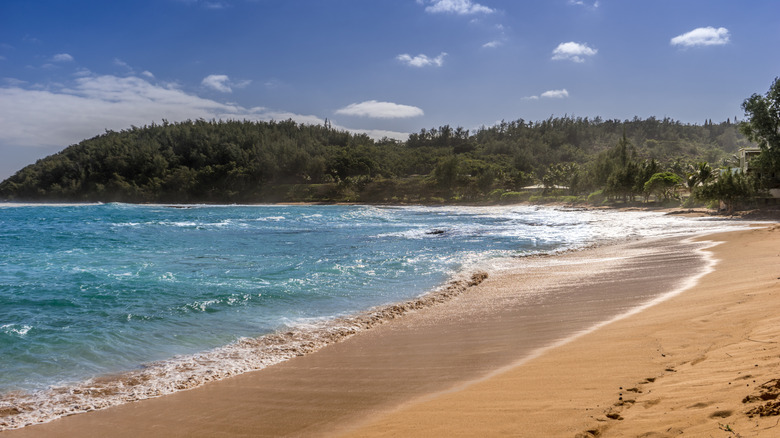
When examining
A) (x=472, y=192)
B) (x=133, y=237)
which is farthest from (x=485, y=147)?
(x=133, y=237)

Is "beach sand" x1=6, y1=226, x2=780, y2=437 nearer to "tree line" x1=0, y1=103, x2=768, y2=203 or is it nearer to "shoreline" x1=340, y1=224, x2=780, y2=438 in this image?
"shoreline" x1=340, y1=224, x2=780, y2=438

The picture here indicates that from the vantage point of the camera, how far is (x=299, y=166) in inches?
4628

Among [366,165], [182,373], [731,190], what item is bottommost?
[182,373]

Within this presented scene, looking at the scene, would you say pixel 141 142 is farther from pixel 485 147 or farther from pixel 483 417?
pixel 483 417

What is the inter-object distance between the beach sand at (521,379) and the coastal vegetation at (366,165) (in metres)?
49.5

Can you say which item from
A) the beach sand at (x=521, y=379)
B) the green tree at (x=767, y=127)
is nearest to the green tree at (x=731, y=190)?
the green tree at (x=767, y=127)

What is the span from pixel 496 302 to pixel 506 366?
13.2ft

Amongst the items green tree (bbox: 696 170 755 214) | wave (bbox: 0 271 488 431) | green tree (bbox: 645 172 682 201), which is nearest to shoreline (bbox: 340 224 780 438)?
wave (bbox: 0 271 488 431)

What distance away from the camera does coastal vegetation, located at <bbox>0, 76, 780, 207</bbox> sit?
7619cm

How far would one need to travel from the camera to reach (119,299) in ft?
34.5

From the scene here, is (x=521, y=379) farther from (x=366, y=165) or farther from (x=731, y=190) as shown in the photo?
(x=366, y=165)

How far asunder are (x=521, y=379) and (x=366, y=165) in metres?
107

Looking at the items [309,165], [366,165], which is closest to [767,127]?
[366,165]

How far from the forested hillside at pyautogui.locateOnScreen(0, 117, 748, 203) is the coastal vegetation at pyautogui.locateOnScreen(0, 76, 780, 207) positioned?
305 millimetres
